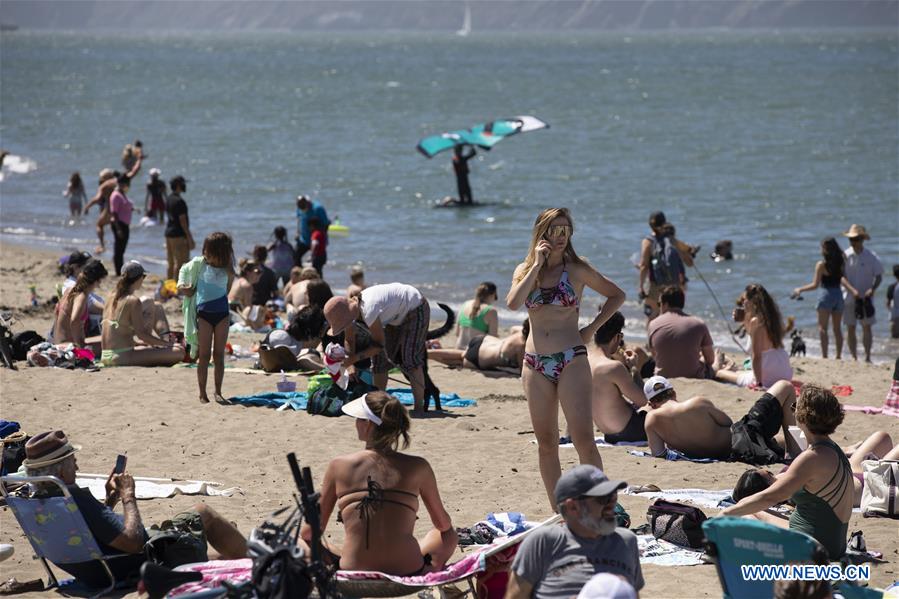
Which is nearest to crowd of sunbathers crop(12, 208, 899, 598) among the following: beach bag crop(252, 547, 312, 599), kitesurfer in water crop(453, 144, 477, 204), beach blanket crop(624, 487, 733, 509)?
beach blanket crop(624, 487, 733, 509)

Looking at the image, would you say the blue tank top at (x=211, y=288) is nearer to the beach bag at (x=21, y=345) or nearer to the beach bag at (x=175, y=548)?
the beach bag at (x=21, y=345)

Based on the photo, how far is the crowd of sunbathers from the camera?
181 inches

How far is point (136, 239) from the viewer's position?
22750 mm

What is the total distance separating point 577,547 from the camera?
14.8 feet

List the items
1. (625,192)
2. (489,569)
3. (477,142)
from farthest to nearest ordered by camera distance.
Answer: (625,192) < (477,142) < (489,569)

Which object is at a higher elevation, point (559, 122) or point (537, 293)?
point (559, 122)

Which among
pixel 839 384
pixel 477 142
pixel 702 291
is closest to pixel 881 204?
pixel 477 142

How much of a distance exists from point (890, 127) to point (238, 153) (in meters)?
26.1

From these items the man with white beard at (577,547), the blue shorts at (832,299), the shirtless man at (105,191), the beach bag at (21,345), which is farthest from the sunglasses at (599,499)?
the shirtless man at (105,191)

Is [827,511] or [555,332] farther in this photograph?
[555,332]

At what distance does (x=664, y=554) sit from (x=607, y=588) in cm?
210

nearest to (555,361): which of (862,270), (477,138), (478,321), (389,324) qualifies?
(389,324)

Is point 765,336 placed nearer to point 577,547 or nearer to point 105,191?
point 577,547

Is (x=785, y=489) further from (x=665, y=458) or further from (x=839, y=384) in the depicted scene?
(x=839, y=384)
